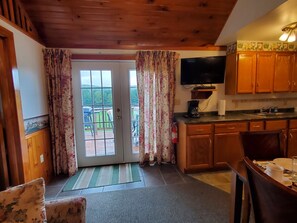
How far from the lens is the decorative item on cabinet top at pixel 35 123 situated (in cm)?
227

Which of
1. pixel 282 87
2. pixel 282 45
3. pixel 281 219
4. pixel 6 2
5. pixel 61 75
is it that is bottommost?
pixel 281 219

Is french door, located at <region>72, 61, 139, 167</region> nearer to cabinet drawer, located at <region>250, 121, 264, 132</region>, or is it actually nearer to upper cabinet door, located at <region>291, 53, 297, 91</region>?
cabinet drawer, located at <region>250, 121, 264, 132</region>

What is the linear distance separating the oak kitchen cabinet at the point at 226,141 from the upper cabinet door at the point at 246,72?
27.0 inches

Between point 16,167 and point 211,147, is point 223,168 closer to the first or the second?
point 211,147

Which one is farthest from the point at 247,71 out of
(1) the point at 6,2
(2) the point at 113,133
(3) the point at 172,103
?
(1) the point at 6,2

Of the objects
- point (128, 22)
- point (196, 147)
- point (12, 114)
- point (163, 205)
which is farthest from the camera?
point (196, 147)

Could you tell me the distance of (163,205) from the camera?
2.08 metres

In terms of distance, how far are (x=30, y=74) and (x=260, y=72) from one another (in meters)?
3.74

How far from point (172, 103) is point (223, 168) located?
4.65ft

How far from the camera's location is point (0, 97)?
1885 mm

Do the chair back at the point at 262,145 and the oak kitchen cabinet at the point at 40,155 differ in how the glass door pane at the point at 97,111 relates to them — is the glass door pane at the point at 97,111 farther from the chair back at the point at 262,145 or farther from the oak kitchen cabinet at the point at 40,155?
the chair back at the point at 262,145

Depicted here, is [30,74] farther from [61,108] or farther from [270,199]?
[270,199]

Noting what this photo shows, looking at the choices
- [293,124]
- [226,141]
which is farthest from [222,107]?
[293,124]

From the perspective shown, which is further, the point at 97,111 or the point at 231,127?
the point at 97,111
